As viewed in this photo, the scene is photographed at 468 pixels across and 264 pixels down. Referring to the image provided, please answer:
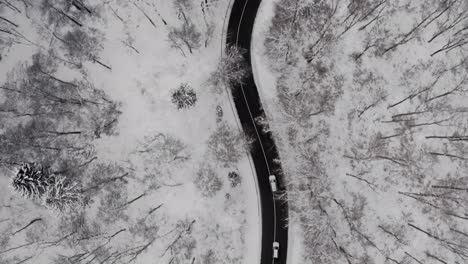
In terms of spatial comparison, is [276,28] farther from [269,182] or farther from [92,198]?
[92,198]

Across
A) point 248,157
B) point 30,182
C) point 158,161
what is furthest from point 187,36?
point 30,182

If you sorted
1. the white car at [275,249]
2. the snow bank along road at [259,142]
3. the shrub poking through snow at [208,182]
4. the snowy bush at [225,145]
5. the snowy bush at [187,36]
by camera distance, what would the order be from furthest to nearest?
the snowy bush at [187,36]
the snow bank along road at [259,142]
the snowy bush at [225,145]
the shrub poking through snow at [208,182]
the white car at [275,249]

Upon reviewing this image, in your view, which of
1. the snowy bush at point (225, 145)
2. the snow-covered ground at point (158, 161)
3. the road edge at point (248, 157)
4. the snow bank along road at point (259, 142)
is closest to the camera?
the snow-covered ground at point (158, 161)

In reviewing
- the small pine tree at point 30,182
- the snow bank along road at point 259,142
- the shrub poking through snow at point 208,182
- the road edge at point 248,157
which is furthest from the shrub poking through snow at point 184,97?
the small pine tree at point 30,182

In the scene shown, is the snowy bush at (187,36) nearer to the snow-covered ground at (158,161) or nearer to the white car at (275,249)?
the snow-covered ground at (158,161)

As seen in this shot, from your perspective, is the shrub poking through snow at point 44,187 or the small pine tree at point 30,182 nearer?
the small pine tree at point 30,182

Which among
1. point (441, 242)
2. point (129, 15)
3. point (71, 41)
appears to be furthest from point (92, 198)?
point (441, 242)

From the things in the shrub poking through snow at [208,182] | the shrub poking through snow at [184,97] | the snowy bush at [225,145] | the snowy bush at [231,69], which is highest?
the snowy bush at [231,69]
